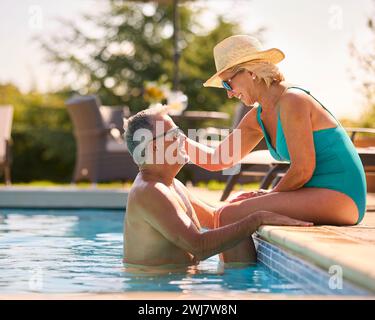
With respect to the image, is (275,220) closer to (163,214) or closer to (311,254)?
(163,214)

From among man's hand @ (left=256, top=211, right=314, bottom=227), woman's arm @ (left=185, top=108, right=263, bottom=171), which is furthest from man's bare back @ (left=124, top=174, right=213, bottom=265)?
woman's arm @ (left=185, top=108, right=263, bottom=171)

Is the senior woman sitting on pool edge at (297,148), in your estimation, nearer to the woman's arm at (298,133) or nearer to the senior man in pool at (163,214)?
the woman's arm at (298,133)

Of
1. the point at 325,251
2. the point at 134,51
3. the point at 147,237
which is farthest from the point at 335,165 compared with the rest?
the point at 134,51

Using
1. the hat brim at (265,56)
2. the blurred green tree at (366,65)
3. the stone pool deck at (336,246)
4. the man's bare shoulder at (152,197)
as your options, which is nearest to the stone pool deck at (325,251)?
the stone pool deck at (336,246)

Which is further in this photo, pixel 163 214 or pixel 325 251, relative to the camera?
pixel 163 214

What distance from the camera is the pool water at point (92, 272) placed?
11.8 feet

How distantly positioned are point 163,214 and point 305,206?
0.72m

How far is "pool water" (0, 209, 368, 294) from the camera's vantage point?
11.8ft

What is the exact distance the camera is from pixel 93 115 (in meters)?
11.0

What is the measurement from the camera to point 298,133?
384cm

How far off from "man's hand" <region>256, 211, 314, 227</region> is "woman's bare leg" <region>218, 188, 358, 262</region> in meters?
0.11

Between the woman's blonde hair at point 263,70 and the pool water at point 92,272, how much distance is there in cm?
91
